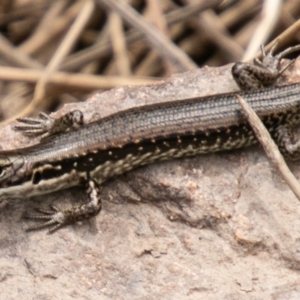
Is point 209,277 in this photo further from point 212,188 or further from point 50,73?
point 50,73

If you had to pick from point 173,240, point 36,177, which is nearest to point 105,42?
point 36,177

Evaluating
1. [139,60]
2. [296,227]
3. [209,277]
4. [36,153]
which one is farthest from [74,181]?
[139,60]

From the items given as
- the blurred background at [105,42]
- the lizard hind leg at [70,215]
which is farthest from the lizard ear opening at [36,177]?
the blurred background at [105,42]

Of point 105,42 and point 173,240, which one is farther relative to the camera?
point 105,42

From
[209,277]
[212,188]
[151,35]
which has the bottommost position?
[209,277]

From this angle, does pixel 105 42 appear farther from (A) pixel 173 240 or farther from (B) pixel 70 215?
(A) pixel 173 240

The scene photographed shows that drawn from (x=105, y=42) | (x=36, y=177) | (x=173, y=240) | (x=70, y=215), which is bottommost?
(x=173, y=240)

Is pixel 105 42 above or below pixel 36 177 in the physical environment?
above
